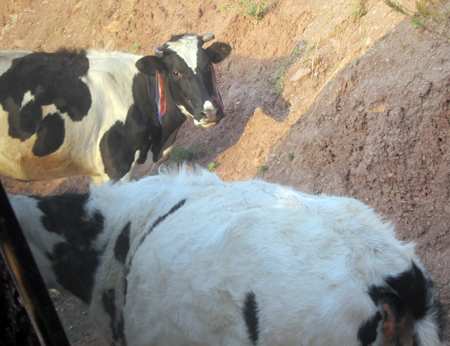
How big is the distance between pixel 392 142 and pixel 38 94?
4.40 metres

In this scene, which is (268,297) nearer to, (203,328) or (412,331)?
(203,328)

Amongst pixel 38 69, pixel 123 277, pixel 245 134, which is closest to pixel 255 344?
pixel 123 277

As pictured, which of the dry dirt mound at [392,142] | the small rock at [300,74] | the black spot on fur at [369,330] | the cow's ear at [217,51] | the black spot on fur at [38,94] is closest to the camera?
the black spot on fur at [369,330]

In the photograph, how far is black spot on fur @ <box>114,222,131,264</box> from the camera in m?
2.54

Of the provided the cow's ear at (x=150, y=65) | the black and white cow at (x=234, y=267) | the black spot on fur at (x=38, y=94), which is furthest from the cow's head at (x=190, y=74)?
the black and white cow at (x=234, y=267)

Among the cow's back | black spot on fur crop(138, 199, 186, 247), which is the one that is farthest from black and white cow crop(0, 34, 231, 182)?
black spot on fur crop(138, 199, 186, 247)

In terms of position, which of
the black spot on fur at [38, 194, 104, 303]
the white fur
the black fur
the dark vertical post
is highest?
the white fur

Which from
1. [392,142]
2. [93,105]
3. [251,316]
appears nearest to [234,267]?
[251,316]

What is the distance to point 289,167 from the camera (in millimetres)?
5289

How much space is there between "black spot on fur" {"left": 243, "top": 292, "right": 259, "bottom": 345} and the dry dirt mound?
2321 mm

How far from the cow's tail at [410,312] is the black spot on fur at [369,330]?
0.16ft

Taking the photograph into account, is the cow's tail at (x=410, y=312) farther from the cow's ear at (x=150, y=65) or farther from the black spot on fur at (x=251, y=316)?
the cow's ear at (x=150, y=65)

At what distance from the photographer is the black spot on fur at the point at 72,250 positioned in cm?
258

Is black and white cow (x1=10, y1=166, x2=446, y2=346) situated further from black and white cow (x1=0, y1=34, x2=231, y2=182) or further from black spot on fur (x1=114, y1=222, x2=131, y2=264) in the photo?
black and white cow (x1=0, y1=34, x2=231, y2=182)
